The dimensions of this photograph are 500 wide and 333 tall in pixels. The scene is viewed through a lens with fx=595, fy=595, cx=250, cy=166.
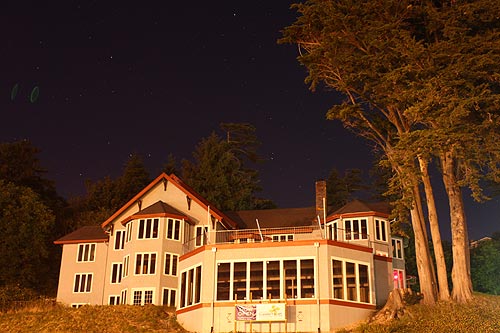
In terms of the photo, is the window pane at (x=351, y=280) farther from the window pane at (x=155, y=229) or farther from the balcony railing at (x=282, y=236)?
the window pane at (x=155, y=229)

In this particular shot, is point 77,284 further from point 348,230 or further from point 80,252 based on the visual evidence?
point 348,230

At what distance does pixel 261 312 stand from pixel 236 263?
131 inches

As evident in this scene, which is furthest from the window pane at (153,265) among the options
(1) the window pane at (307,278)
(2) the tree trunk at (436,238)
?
(2) the tree trunk at (436,238)

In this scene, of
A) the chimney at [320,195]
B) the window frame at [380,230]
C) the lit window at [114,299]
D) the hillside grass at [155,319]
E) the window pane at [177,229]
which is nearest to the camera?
the hillside grass at [155,319]

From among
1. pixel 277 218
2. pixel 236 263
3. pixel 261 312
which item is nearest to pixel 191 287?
pixel 236 263

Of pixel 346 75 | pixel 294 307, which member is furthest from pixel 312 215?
pixel 294 307

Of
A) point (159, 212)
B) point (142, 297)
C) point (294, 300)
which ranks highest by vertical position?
point (159, 212)

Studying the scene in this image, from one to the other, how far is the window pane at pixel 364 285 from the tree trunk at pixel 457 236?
5643 mm

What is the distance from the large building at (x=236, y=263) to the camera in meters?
31.8

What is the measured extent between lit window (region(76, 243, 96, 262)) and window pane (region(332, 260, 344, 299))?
73.8 feet

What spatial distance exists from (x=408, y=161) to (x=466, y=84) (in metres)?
5.50

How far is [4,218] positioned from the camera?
170 ft

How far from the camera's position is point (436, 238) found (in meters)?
36.2

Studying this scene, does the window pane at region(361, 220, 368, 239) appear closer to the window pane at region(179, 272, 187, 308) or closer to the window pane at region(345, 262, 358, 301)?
the window pane at region(345, 262, 358, 301)
